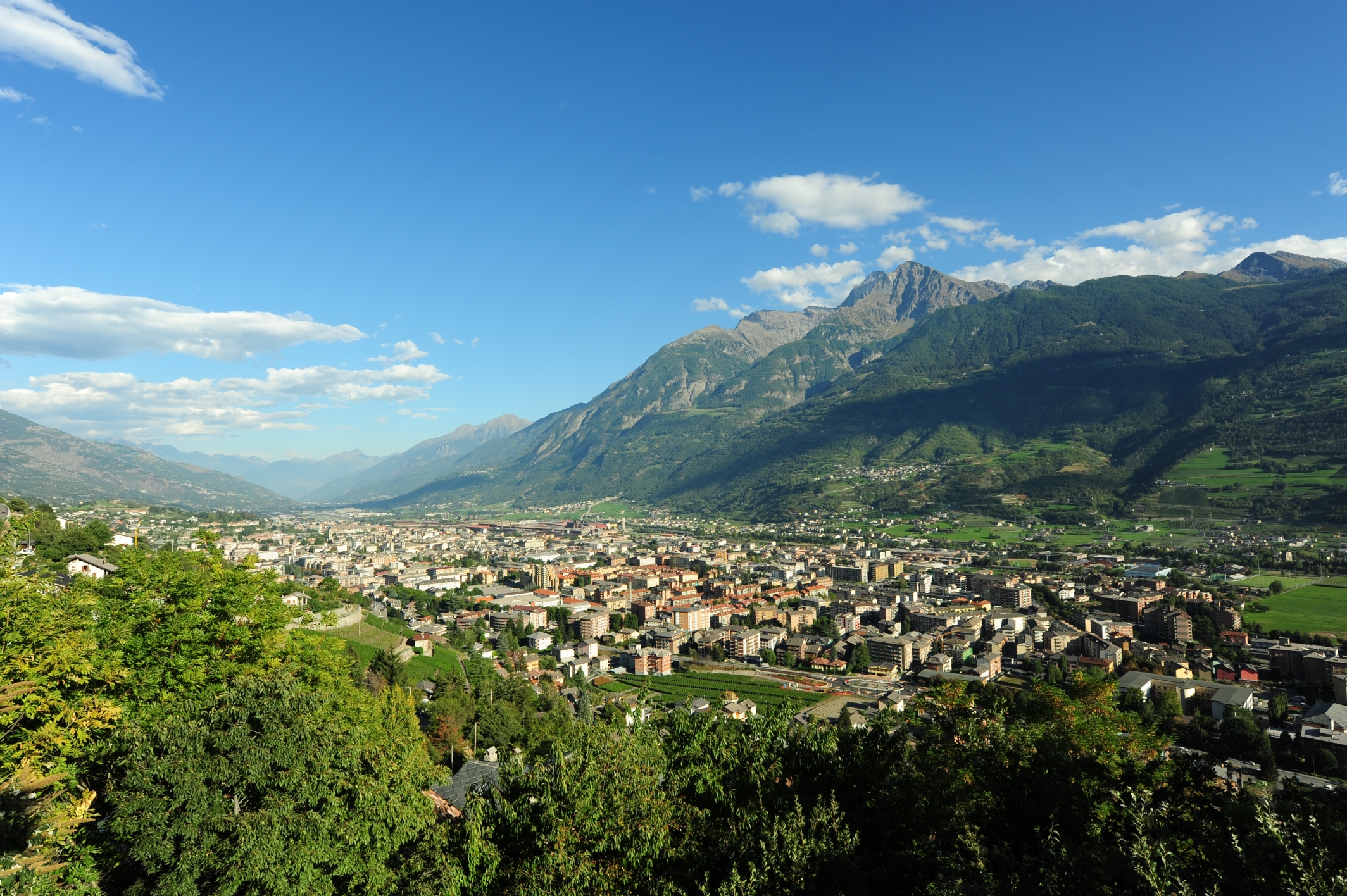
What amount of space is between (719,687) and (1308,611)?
44136 mm

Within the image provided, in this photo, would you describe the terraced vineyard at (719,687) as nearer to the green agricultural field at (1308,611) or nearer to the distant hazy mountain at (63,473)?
the green agricultural field at (1308,611)

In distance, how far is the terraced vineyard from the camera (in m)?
38.8

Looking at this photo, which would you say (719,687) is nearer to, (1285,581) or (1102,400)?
(1285,581)

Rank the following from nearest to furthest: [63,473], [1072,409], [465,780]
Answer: [465,780], [1072,409], [63,473]

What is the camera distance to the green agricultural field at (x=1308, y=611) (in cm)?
4622

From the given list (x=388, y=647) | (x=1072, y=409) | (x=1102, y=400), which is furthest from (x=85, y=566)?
(x=1102, y=400)

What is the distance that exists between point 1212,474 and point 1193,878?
118 m

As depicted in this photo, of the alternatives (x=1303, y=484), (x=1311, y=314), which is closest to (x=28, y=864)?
(x=1303, y=484)

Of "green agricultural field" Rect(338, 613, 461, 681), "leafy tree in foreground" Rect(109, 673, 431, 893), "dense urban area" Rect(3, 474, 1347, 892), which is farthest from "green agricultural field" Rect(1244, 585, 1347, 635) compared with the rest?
"leafy tree in foreground" Rect(109, 673, 431, 893)

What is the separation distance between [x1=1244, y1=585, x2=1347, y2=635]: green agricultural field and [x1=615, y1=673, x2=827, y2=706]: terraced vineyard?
3452cm

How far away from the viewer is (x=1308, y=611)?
163 feet

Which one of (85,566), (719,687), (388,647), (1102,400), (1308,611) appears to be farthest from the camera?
(1102,400)

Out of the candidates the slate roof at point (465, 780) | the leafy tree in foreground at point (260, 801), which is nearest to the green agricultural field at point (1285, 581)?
the slate roof at point (465, 780)

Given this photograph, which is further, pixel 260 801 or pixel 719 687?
pixel 719 687
